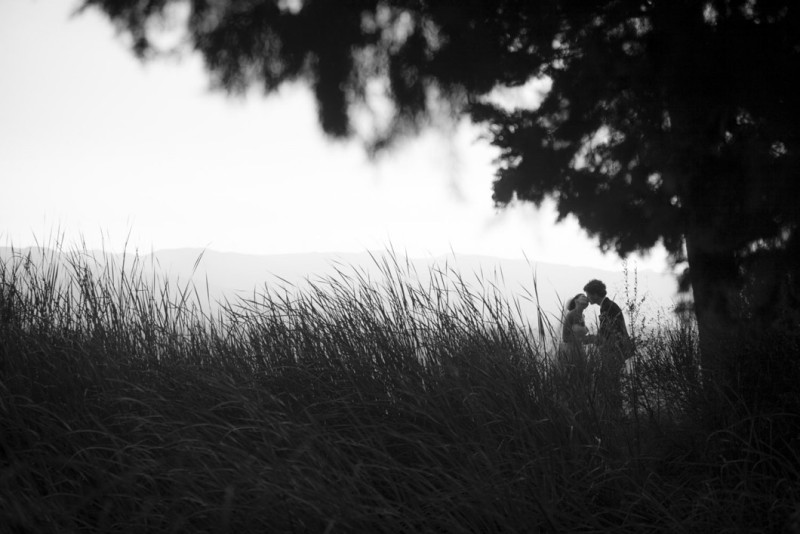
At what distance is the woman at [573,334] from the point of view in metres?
3.35

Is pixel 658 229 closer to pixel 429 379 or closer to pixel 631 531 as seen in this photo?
pixel 429 379

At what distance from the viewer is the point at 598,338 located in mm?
3965

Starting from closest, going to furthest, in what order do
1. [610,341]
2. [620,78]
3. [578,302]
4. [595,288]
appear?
[620,78] → [610,341] → [578,302] → [595,288]

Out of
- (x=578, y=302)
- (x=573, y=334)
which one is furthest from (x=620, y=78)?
(x=578, y=302)

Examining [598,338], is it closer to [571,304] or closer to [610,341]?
[610,341]

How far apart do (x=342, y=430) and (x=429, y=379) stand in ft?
1.45

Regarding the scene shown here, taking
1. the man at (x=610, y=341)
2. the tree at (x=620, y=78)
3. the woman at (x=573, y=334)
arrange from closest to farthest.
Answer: the tree at (x=620, y=78)
the man at (x=610, y=341)
the woman at (x=573, y=334)

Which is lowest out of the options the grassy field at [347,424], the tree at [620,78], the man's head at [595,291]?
the grassy field at [347,424]

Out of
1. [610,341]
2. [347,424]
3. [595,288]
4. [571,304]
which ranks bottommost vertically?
[347,424]

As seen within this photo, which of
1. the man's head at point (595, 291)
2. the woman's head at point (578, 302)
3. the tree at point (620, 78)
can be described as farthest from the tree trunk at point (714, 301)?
the man's head at point (595, 291)

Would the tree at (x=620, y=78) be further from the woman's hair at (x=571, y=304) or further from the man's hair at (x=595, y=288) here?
the man's hair at (x=595, y=288)

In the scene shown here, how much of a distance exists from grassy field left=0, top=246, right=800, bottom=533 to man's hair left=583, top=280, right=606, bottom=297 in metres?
1.36

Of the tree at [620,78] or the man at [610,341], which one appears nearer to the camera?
the tree at [620,78]

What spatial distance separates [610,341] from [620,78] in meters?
1.65
